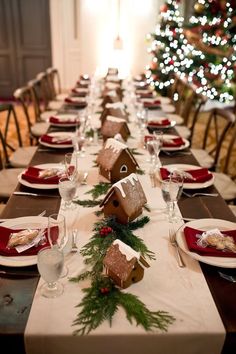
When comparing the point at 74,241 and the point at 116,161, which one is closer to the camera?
the point at 74,241

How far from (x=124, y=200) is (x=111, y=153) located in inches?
17.0

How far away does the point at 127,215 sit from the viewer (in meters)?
1.25

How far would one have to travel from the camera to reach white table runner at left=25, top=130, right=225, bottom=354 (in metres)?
0.87

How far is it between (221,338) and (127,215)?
50cm

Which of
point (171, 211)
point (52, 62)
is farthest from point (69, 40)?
point (171, 211)

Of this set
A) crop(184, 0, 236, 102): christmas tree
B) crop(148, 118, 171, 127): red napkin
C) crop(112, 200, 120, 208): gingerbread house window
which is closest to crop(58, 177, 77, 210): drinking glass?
crop(112, 200, 120, 208): gingerbread house window

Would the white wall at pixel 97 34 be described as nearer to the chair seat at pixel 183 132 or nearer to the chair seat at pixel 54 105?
the chair seat at pixel 54 105

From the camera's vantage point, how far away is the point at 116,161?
5.23 ft

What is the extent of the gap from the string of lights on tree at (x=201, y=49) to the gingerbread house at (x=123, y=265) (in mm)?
4431

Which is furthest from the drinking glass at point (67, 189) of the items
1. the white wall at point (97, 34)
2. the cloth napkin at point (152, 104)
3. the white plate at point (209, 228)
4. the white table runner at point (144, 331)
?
the white wall at point (97, 34)

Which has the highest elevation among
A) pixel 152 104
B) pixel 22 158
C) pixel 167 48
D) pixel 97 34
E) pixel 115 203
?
pixel 97 34

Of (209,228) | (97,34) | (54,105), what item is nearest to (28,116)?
(54,105)

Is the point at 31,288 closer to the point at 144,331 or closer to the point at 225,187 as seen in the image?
the point at 144,331

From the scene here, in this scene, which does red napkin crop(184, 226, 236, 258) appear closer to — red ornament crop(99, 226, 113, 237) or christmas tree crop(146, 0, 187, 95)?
red ornament crop(99, 226, 113, 237)
